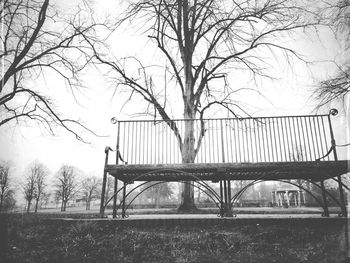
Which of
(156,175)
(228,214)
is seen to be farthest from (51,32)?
(228,214)

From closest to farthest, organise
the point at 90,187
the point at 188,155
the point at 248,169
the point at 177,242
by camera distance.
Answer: the point at 177,242 < the point at 248,169 < the point at 188,155 < the point at 90,187

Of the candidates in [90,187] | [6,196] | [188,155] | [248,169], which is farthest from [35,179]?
[248,169]

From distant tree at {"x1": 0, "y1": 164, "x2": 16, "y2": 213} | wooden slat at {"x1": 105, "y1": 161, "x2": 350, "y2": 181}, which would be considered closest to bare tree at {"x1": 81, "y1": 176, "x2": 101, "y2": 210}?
distant tree at {"x1": 0, "y1": 164, "x2": 16, "y2": 213}

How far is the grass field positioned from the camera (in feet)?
7.22

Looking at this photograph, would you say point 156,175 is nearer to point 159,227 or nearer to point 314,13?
point 159,227

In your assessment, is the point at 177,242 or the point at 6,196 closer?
the point at 177,242

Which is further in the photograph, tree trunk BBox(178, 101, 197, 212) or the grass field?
tree trunk BBox(178, 101, 197, 212)

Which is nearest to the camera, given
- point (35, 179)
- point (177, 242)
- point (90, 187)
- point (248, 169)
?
point (177, 242)

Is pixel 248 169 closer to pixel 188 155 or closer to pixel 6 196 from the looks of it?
pixel 188 155

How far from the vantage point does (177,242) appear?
2473 millimetres

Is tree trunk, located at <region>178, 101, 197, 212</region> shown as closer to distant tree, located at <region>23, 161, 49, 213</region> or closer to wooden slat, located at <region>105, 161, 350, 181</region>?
wooden slat, located at <region>105, 161, 350, 181</region>

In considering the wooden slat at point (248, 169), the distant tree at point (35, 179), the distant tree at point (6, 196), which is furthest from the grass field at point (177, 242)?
the distant tree at point (35, 179)

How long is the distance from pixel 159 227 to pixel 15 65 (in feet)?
29.0

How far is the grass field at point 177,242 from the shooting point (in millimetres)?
2201
